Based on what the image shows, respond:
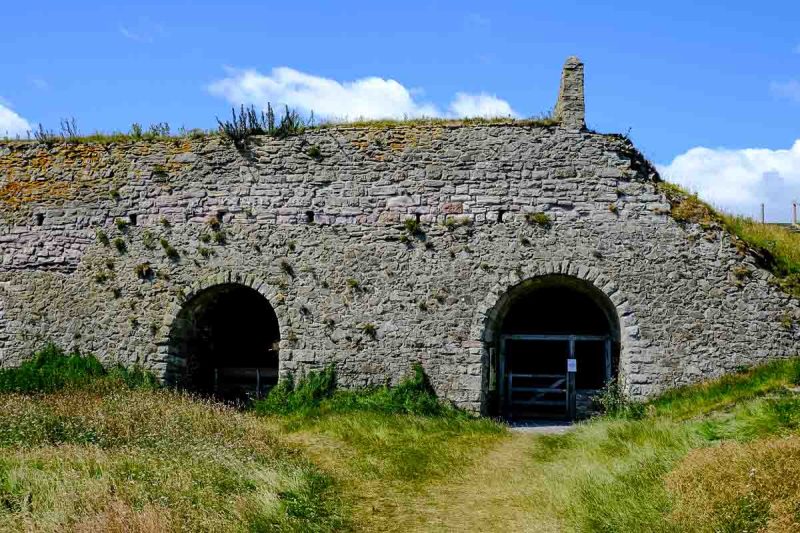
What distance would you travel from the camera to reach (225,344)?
15.0 meters

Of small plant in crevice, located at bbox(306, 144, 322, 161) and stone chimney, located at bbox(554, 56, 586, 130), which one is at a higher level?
stone chimney, located at bbox(554, 56, 586, 130)

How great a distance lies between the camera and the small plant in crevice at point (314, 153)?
13.4 meters

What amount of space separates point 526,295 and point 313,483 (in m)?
7.18

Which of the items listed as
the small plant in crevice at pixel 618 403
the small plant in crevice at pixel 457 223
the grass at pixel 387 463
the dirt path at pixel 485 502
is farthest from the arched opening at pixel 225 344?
the small plant in crevice at pixel 618 403

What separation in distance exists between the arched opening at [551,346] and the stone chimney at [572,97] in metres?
2.88

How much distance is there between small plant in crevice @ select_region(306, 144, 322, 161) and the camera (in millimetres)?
13383

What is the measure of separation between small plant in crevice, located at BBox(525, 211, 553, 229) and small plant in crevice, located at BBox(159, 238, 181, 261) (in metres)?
6.59

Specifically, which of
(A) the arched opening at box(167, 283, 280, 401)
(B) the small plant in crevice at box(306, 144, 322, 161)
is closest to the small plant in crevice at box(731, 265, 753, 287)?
(B) the small plant in crevice at box(306, 144, 322, 161)

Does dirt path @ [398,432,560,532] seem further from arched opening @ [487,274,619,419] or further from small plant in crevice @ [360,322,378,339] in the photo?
arched opening @ [487,274,619,419]

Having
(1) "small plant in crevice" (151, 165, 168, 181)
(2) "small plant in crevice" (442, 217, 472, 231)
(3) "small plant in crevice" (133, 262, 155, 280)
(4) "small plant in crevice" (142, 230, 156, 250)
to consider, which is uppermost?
(1) "small plant in crevice" (151, 165, 168, 181)

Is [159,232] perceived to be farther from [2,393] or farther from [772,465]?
[772,465]

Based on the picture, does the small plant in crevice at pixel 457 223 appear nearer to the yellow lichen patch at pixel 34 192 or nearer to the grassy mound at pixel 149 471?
the grassy mound at pixel 149 471

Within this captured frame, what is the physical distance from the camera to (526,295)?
1376cm

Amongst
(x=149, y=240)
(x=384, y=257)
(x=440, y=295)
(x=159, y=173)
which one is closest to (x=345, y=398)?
(x=440, y=295)
